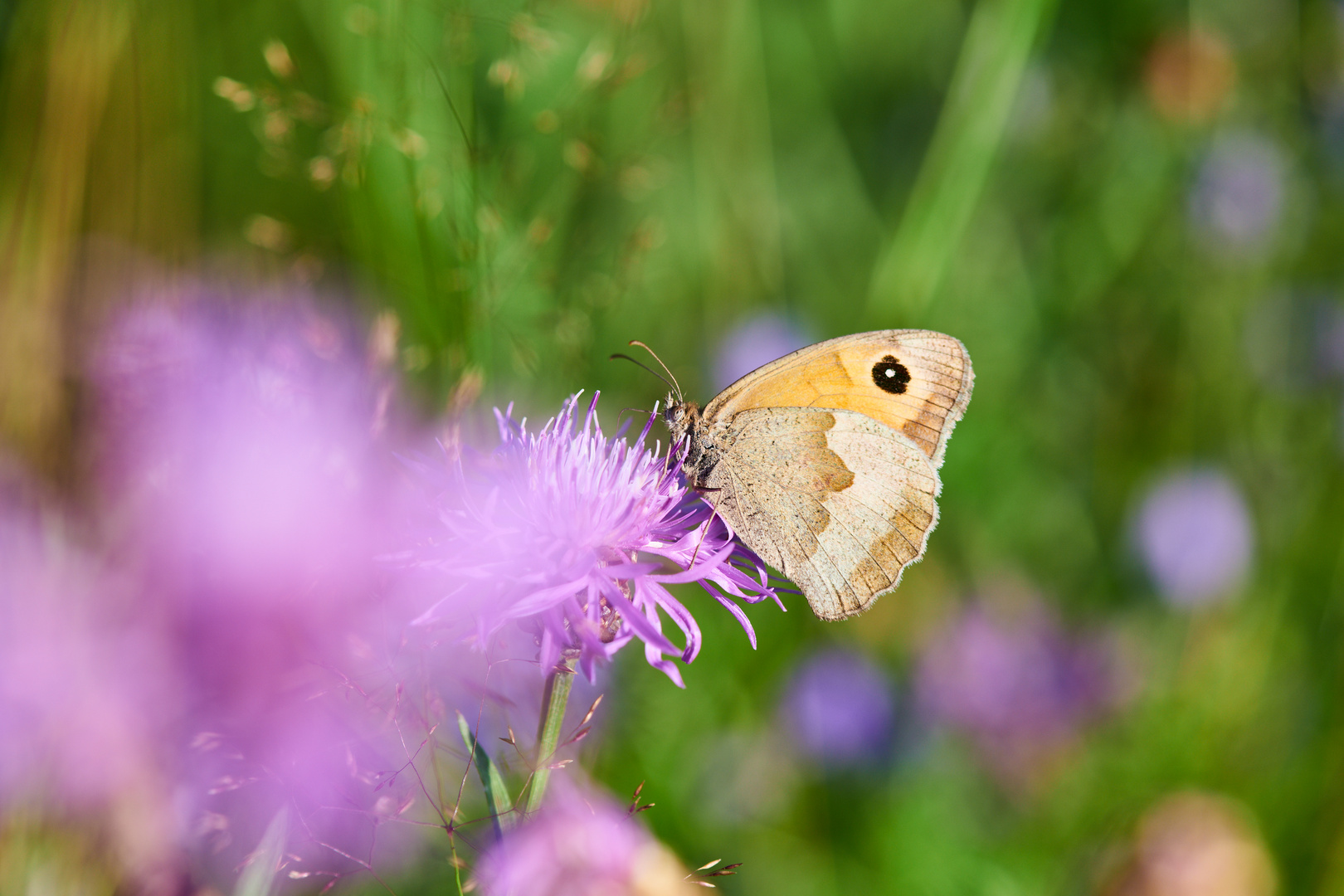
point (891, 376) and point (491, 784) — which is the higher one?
point (891, 376)

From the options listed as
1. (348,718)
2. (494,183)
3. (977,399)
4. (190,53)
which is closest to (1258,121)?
(977,399)

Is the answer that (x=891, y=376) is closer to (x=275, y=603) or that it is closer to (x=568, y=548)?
(x=568, y=548)

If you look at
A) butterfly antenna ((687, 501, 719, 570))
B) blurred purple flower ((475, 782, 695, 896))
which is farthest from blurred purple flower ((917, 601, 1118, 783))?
blurred purple flower ((475, 782, 695, 896))

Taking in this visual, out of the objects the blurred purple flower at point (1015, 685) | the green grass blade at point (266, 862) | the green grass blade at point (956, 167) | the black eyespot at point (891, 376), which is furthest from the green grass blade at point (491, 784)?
the blurred purple flower at point (1015, 685)

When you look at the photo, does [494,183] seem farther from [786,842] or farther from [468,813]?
[786,842]

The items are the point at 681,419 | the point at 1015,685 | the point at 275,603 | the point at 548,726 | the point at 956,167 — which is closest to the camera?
the point at 548,726

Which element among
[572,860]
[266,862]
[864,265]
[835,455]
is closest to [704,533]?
[835,455]
